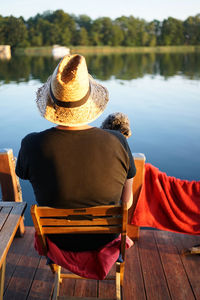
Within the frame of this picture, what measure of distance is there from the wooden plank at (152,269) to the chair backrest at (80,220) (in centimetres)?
82

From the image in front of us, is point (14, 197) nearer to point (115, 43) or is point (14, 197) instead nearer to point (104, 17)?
point (115, 43)

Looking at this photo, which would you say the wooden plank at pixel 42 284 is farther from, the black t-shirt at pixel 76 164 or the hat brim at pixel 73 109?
the hat brim at pixel 73 109

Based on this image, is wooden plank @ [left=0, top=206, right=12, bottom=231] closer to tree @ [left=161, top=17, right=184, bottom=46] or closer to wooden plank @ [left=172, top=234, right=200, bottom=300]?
wooden plank @ [left=172, top=234, right=200, bottom=300]

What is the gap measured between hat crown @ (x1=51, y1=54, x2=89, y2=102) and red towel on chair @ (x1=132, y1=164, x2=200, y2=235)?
1149mm

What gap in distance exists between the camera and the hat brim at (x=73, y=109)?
4.67 ft

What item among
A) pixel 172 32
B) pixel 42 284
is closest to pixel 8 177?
pixel 42 284

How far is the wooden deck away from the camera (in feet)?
6.61

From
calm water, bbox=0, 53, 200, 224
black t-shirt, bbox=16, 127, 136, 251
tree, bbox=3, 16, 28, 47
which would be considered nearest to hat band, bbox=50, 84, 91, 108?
black t-shirt, bbox=16, 127, 136, 251

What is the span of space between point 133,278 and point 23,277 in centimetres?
90

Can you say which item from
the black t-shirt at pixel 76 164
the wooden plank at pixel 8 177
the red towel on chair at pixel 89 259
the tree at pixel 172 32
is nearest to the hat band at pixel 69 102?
the black t-shirt at pixel 76 164

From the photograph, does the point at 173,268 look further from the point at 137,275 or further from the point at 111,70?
the point at 111,70

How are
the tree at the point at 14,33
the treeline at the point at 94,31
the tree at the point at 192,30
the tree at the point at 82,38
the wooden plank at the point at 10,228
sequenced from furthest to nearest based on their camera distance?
the tree at the point at 192,30, the tree at the point at 82,38, the treeline at the point at 94,31, the tree at the point at 14,33, the wooden plank at the point at 10,228

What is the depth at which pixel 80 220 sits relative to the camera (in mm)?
1412

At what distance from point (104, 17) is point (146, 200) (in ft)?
319
